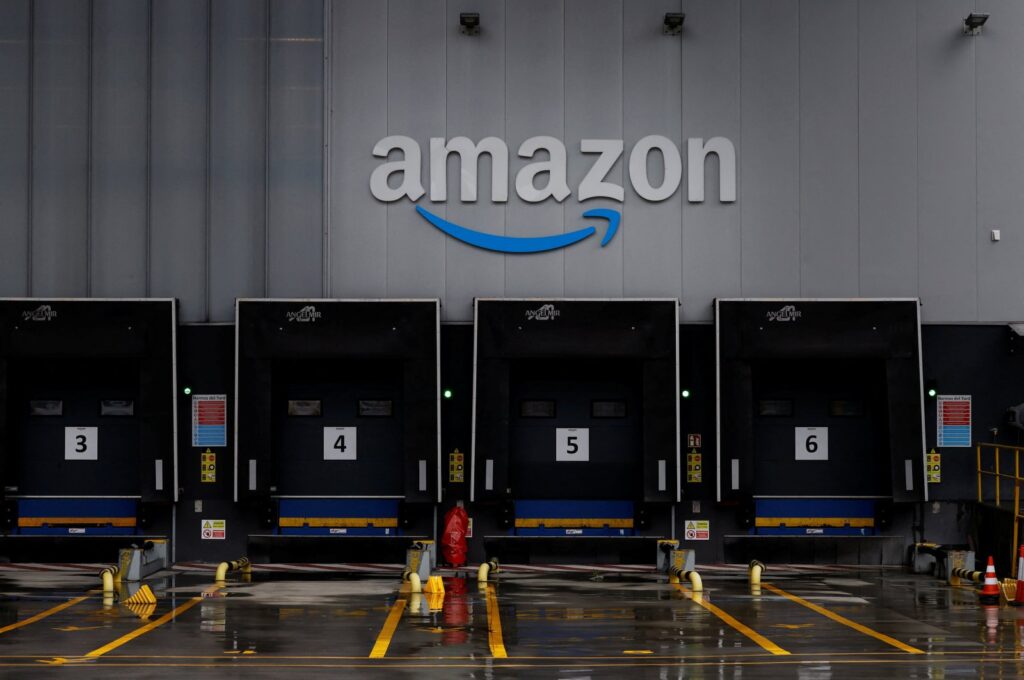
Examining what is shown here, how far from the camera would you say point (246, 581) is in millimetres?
21797

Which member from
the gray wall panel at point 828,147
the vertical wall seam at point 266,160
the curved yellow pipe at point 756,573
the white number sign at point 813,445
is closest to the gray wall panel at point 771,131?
the gray wall panel at point 828,147

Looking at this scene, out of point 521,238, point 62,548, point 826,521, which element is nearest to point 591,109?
point 521,238

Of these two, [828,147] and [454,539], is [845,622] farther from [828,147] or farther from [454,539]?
[828,147]

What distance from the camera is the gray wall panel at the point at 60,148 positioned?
24750mm

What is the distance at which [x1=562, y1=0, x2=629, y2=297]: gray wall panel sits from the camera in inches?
977

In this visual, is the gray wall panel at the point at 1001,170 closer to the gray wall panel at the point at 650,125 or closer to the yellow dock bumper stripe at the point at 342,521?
the gray wall panel at the point at 650,125

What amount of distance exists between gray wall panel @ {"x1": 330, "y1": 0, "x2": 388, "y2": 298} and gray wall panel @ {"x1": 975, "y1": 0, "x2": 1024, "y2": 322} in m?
10.2

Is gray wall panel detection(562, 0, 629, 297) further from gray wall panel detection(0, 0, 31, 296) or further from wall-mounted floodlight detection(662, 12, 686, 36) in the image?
gray wall panel detection(0, 0, 31, 296)

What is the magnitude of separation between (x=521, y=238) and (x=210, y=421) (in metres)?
6.08

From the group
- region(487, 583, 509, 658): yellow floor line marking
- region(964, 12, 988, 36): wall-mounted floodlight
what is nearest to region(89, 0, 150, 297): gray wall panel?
region(487, 583, 509, 658): yellow floor line marking

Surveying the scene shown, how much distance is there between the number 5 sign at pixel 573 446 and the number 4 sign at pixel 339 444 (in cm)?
349

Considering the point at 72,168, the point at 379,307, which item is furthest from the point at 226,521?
the point at 72,168

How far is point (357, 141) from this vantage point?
24.8 meters

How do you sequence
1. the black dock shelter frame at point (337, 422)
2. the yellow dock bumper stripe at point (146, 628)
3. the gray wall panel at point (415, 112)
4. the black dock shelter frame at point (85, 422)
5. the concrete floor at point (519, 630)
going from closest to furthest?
the concrete floor at point (519, 630), the yellow dock bumper stripe at point (146, 628), the black dock shelter frame at point (337, 422), the black dock shelter frame at point (85, 422), the gray wall panel at point (415, 112)
